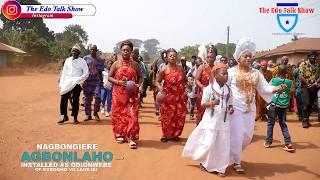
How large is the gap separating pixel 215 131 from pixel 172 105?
2116 mm

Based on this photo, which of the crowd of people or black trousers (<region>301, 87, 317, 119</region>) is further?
black trousers (<region>301, 87, 317, 119</region>)

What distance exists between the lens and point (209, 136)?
5074 mm

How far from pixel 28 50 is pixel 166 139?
36.2 meters

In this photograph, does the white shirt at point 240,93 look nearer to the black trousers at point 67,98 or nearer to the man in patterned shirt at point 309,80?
the black trousers at point 67,98

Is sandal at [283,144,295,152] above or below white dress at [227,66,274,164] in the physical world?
below

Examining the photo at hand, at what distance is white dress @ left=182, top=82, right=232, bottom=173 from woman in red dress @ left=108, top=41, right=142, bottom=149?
68.6 inches

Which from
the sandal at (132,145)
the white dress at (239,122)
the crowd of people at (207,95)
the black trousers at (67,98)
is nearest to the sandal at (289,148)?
the crowd of people at (207,95)

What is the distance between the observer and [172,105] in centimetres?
706

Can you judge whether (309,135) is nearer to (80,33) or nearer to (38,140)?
(38,140)

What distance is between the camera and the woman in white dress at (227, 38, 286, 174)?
5.26 m

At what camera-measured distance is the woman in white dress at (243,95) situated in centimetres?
526

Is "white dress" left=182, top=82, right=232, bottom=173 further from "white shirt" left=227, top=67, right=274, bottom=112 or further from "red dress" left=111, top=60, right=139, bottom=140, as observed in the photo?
"red dress" left=111, top=60, right=139, bottom=140

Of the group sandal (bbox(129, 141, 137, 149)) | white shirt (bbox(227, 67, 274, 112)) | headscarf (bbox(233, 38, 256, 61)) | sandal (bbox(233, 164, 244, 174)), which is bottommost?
sandal (bbox(233, 164, 244, 174))

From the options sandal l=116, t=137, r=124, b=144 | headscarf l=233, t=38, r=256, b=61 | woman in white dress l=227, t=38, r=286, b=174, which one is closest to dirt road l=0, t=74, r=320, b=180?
sandal l=116, t=137, r=124, b=144
